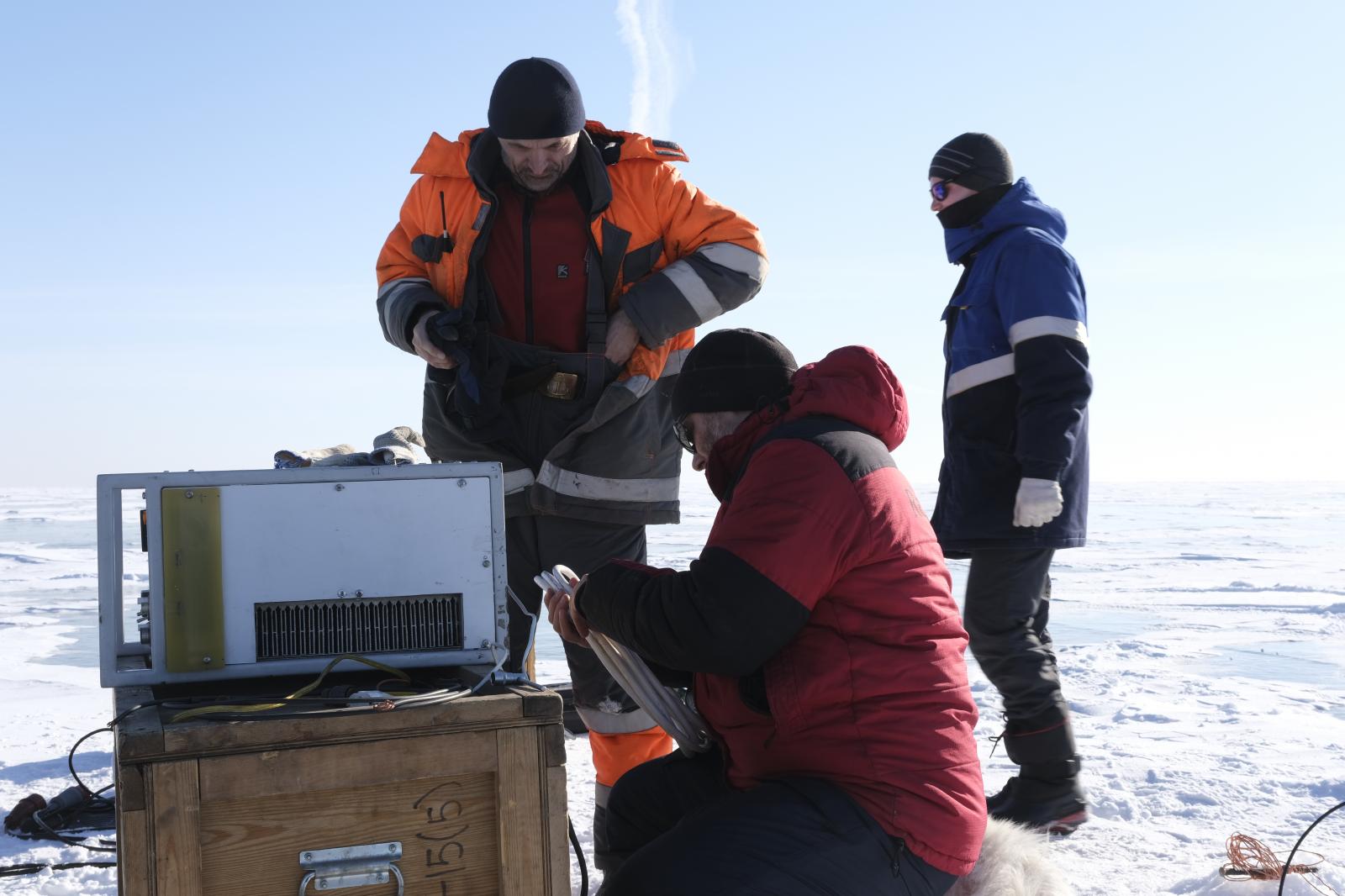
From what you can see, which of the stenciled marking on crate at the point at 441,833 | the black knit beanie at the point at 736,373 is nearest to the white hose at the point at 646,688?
the black knit beanie at the point at 736,373

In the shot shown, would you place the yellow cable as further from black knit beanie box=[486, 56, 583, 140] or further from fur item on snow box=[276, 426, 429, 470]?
black knit beanie box=[486, 56, 583, 140]

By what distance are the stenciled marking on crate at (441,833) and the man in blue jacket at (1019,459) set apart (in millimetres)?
1936

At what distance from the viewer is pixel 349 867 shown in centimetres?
167

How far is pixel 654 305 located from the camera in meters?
2.94

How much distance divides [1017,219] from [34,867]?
3.10 metres

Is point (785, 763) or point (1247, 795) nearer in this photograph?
point (785, 763)

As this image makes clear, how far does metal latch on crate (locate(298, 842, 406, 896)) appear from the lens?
1665 millimetres

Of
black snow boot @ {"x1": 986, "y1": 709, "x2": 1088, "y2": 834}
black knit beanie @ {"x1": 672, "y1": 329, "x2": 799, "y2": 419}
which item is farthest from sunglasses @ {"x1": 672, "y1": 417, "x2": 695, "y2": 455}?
black snow boot @ {"x1": 986, "y1": 709, "x2": 1088, "y2": 834}

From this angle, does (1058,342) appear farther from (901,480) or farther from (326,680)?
(326,680)

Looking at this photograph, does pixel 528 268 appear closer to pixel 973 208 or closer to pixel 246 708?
pixel 973 208

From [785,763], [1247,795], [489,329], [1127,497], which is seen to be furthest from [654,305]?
[1127,497]

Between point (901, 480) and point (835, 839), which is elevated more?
point (901, 480)

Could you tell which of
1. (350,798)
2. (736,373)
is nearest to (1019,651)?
(736,373)

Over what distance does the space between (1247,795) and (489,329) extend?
2570 mm
